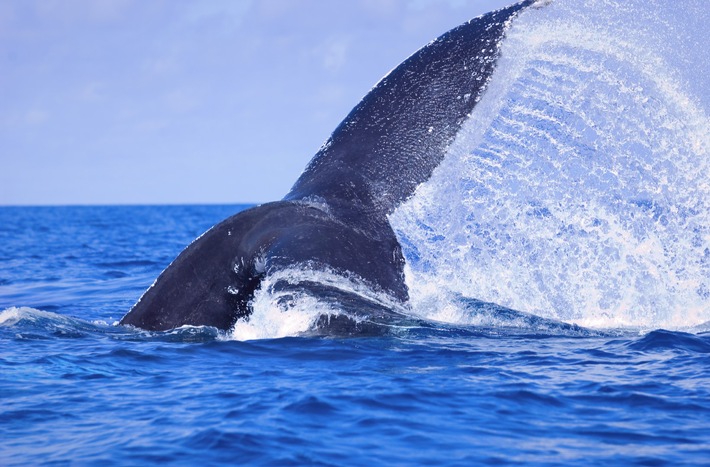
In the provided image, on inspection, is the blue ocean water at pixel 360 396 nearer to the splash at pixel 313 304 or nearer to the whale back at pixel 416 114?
the splash at pixel 313 304

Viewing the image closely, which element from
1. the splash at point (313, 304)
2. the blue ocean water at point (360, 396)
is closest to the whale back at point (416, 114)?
the splash at point (313, 304)

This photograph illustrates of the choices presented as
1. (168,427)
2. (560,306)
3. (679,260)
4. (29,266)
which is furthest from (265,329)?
(29,266)

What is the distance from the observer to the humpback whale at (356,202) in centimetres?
662

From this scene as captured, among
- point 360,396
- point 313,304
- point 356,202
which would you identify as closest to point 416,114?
point 356,202

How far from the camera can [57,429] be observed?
5426mm

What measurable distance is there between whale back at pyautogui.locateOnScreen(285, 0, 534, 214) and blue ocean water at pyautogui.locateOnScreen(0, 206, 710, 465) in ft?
3.72

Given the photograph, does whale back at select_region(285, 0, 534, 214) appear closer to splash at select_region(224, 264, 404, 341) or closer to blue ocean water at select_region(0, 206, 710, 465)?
splash at select_region(224, 264, 404, 341)

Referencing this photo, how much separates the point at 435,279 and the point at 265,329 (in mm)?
2795

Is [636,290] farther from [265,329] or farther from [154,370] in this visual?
[154,370]

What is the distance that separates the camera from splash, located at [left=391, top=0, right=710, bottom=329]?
7.43 m

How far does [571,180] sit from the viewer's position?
974cm

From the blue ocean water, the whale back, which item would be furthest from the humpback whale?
the blue ocean water

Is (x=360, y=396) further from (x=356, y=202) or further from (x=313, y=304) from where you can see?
(x=356, y=202)

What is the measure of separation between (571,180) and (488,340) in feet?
9.26
